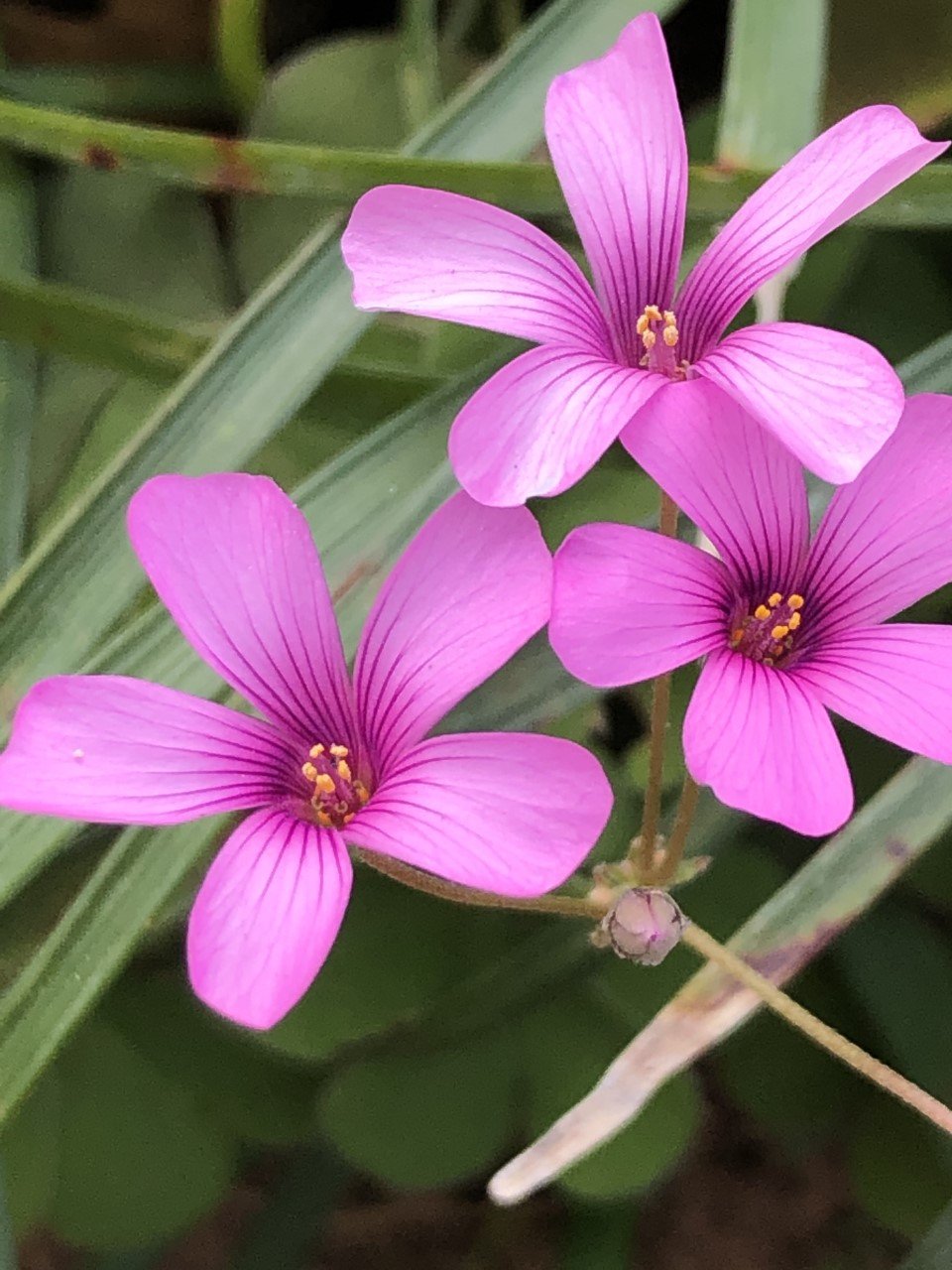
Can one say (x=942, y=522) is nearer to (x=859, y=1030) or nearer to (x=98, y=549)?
(x=98, y=549)

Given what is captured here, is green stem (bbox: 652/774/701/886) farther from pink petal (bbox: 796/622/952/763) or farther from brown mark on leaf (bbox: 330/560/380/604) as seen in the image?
brown mark on leaf (bbox: 330/560/380/604)

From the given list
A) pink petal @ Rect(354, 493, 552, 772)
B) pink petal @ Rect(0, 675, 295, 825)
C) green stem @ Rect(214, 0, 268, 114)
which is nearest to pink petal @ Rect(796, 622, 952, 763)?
pink petal @ Rect(354, 493, 552, 772)

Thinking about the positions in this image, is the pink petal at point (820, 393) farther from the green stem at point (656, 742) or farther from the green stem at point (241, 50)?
the green stem at point (241, 50)

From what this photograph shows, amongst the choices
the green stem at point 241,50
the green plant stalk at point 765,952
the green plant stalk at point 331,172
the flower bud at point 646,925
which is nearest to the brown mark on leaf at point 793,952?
the green plant stalk at point 765,952

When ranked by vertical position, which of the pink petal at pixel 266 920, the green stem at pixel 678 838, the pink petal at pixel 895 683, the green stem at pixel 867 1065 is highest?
the pink petal at pixel 895 683

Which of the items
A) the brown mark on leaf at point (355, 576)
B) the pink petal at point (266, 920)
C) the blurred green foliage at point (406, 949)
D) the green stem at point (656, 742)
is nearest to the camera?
the pink petal at point (266, 920)

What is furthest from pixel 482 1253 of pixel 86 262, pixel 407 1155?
pixel 86 262
